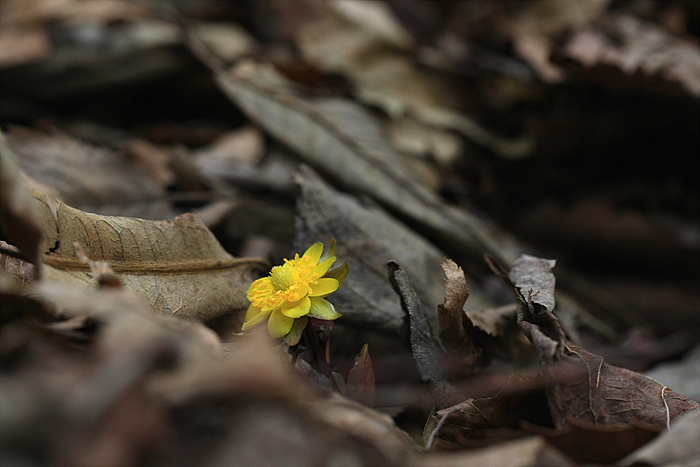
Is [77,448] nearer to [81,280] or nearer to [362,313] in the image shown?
[81,280]

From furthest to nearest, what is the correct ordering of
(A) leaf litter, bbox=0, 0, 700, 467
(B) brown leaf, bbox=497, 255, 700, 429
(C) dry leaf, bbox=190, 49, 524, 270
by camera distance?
(C) dry leaf, bbox=190, 49, 524, 270, (B) brown leaf, bbox=497, 255, 700, 429, (A) leaf litter, bbox=0, 0, 700, 467

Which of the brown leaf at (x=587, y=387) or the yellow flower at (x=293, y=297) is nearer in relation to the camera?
the brown leaf at (x=587, y=387)

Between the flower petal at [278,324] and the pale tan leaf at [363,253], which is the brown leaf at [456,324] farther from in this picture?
the flower petal at [278,324]

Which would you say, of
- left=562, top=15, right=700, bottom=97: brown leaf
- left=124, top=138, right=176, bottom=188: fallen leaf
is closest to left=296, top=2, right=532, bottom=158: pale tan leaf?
left=562, top=15, right=700, bottom=97: brown leaf

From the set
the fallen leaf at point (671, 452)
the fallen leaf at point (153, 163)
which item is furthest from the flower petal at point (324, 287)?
the fallen leaf at point (153, 163)

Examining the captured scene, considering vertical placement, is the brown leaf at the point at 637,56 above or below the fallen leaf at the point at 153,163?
above

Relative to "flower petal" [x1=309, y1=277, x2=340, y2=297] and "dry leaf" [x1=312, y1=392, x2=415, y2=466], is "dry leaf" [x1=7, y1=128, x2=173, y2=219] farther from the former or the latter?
"dry leaf" [x1=312, y1=392, x2=415, y2=466]

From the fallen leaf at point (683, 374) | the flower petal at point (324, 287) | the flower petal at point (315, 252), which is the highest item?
the flower petal at point (315, 252)
